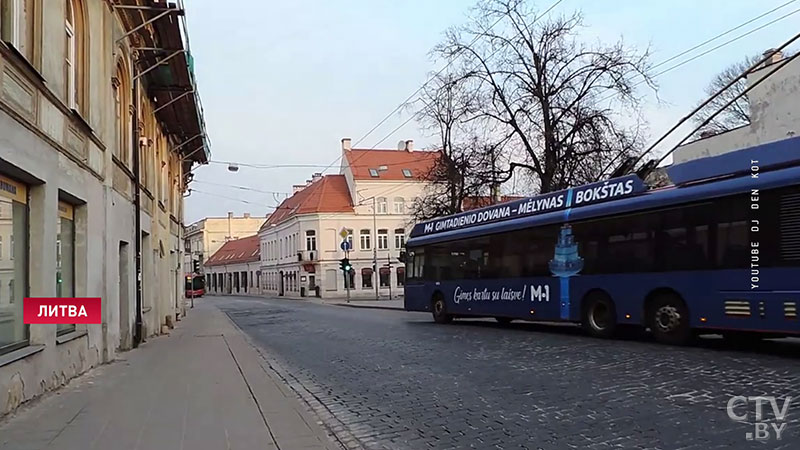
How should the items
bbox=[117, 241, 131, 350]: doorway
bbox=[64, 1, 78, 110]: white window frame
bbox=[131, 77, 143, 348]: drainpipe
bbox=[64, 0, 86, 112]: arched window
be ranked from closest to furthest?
bbox=[64, 1, 78, 110]: white window frame, bbox=[64, 0, 86, 112]: arched window, bbox=[117, 241, 131, 350]: doorway, bbox=[131, 77, 143, 348]: drainpipe

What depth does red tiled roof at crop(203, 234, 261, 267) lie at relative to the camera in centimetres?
10352

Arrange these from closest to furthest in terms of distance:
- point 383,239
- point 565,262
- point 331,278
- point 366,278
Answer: point 565,262, point 331,278, point 366,278, point 383,239

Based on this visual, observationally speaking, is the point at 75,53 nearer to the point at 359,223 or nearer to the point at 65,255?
the point at 65,255

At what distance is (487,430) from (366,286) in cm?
6705

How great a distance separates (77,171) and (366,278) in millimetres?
62660

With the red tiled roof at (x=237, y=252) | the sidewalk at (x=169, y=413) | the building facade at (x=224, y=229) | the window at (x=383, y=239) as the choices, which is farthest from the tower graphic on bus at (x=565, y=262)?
the building facade at (x=224, y=229)

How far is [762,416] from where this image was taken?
720cm

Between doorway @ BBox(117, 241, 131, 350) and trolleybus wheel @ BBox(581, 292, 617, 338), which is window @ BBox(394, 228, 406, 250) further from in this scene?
trolleybus wheel @ BBox(581, 292, 617, 338)

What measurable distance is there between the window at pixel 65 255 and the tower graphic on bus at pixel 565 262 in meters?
10.2

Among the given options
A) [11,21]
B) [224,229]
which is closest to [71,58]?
[11,21]

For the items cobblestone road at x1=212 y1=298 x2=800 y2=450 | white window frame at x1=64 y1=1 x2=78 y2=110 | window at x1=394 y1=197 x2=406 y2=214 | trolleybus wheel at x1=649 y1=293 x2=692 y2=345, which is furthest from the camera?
window at x1=394 y1=197 x2=406 y2=214

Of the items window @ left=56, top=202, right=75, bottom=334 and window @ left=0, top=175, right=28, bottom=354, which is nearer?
window @ left=0, top=175, right=28, bottom=354

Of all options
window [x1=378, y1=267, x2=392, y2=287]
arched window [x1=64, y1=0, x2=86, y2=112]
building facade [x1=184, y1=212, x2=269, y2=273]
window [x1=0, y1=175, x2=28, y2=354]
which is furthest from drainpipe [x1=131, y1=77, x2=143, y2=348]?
building facade [x1=184, y1=212, x2=269, y2=273]

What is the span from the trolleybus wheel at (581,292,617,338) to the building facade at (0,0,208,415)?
9.74 metres
